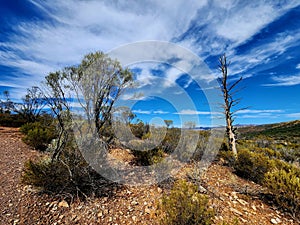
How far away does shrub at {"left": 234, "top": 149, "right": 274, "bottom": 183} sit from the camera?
503cm

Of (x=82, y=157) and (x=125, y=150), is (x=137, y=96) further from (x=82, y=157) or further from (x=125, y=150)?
(x=82, y=157)

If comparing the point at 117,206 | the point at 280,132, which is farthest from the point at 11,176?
the point at 280,132

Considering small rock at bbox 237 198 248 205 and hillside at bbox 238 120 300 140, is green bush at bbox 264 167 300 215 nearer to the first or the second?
small rock at bbox 237 198 248 205

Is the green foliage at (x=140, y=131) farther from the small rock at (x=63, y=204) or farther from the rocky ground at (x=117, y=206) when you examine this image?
the small rock at (x=63, y=204)

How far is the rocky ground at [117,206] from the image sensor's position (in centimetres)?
294

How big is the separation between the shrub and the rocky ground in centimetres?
88

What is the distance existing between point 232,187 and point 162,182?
1726mm

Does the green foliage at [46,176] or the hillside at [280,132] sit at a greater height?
the hillside at [280,132]

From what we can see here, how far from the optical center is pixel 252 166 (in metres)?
5.25

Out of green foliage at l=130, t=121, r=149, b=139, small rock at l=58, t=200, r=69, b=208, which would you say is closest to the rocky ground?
small rock at l=58, t=200, r=69, b=208

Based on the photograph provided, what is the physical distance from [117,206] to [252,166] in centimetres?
417

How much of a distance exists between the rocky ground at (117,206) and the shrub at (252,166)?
882mm

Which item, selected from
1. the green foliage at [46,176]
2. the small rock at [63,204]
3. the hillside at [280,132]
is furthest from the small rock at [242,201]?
the hillside at [280,132]

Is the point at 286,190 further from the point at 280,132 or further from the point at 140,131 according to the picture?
the point at 280,132
